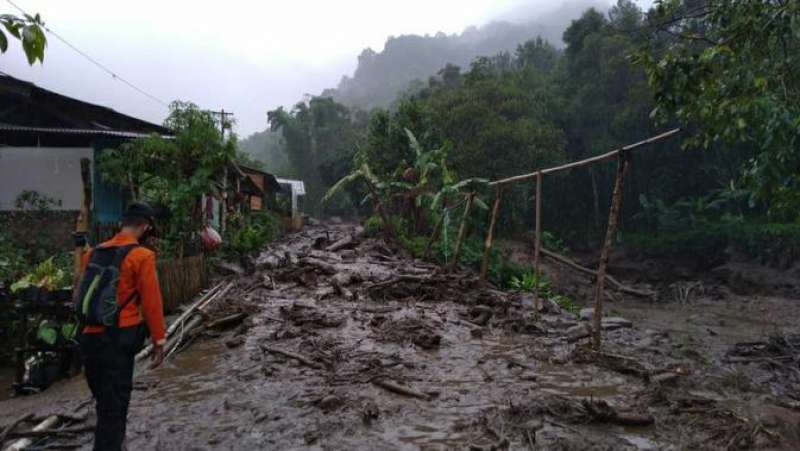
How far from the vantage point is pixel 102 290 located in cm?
353

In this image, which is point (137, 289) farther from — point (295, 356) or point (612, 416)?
point (612, 416)

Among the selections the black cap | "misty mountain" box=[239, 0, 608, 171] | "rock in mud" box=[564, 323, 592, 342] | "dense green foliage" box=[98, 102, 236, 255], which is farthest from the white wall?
"misty mountain" box=[239, 0, 608, 171]

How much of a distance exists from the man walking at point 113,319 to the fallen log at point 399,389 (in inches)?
95.7

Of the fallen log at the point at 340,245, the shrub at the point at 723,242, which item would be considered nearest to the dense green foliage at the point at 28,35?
the fallen log at the point at 340,245

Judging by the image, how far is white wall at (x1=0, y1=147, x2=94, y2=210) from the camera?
499 inches

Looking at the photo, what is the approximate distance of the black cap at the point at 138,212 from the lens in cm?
381

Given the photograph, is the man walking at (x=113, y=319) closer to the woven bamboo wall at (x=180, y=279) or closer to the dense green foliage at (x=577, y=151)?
the woven bamboo wall at (x=180, y=279)

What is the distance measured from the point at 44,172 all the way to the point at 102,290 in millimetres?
11609

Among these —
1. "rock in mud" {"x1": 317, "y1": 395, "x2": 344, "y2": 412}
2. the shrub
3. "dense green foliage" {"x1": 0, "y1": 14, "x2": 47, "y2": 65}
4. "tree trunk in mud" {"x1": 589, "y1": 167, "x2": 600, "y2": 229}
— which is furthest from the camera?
"tree trunk in mud" {"x1": 589, "y1": 167, "x2": 600, "y2": 229}

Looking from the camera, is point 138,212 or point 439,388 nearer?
point 138,212

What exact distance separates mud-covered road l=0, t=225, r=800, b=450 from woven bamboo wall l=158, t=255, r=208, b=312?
706mm

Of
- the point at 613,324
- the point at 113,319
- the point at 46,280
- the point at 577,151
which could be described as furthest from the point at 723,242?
the point at 113,319

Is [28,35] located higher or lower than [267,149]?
lower

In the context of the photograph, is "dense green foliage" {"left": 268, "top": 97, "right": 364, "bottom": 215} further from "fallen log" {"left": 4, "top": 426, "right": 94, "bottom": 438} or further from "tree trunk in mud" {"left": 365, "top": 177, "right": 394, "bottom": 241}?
"fallen log" {"left": 4, "top": 426, "right": 94, "bottom": 438}
